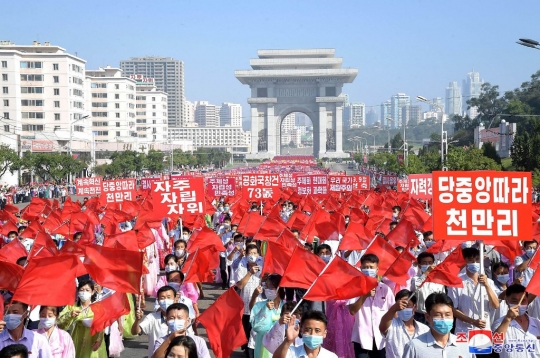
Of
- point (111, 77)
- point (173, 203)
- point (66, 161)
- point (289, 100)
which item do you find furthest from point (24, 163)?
point (289, 100)

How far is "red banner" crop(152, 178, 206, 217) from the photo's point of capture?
11.5 m

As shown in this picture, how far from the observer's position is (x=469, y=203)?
6.27 meters

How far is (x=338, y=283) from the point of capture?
5.70 metres

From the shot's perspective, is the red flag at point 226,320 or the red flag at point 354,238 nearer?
the red flag at point 226,320

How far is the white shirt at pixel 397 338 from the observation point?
562 cm

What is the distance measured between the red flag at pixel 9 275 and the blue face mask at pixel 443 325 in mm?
3537

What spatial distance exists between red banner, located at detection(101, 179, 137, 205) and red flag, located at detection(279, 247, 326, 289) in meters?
11.2

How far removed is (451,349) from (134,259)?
104 inches

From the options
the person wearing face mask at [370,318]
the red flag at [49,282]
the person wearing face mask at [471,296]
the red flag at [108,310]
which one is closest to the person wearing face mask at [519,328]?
the person wearing face mask at [471,296]

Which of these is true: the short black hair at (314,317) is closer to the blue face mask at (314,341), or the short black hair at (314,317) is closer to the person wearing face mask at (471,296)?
the blue face mask at (314,341)

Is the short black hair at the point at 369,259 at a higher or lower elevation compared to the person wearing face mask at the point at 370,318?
higher

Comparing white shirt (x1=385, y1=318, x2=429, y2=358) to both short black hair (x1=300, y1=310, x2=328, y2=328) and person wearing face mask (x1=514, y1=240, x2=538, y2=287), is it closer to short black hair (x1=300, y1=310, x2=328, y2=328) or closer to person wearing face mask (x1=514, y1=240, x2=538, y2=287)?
short black hair (x1=300, y1=310, x2=328, y2=328)

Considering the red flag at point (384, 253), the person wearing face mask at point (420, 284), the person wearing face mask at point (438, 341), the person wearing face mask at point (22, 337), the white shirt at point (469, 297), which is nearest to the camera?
the person wearing face mask at point (438, 341)

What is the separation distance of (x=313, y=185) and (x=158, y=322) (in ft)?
49.6
